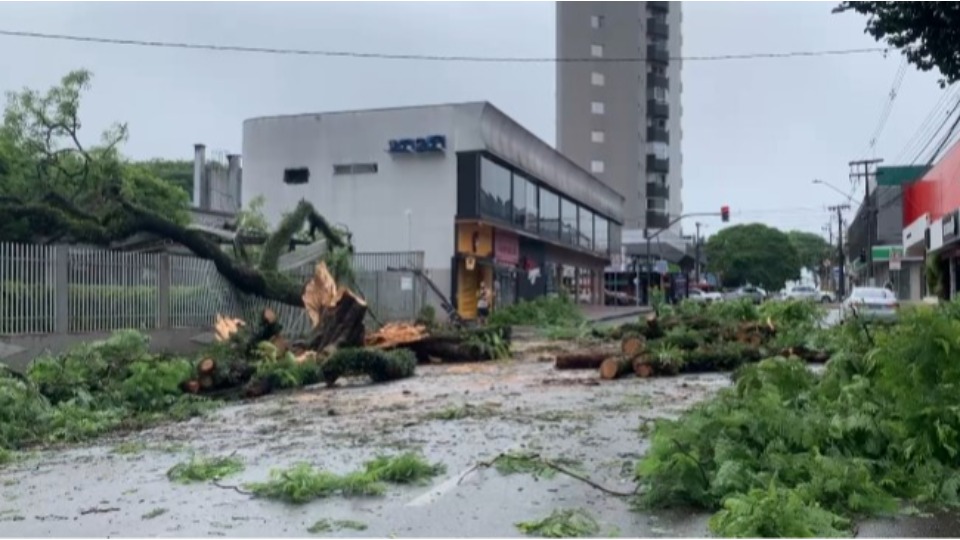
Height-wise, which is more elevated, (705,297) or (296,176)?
(296,176)

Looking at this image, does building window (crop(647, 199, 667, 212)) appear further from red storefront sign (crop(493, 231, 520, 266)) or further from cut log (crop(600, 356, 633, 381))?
cut log (crop(600, 356, 633, 381))

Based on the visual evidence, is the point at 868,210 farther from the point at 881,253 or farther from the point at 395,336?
the point at 395,336

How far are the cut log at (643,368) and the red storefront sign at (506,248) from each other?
22336 mm

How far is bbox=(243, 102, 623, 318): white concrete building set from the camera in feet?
114

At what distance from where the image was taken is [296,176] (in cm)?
3738

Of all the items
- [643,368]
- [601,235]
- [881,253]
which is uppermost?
[601,235]

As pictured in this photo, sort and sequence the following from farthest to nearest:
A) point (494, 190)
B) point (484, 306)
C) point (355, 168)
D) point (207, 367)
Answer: point (494, 190)
point (355, 168)
point (484, 306)
point (207, 367)

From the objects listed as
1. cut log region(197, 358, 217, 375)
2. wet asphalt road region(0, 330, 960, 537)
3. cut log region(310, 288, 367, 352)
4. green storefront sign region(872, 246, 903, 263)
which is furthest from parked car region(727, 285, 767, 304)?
cut log region(197, 358, 217, 375)

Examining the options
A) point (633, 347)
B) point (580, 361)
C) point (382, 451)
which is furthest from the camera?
point (580, 361)

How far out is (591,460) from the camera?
8.11 metres

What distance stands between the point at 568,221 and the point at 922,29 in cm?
3777

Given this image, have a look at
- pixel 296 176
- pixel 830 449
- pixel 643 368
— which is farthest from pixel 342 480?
pixel 296 176

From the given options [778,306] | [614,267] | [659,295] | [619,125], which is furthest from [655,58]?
[778,306]

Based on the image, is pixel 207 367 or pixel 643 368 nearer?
pixel 207 367
